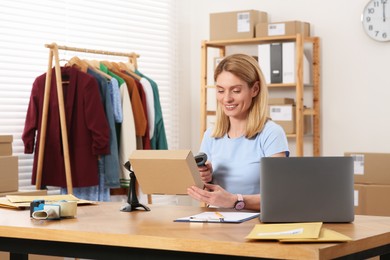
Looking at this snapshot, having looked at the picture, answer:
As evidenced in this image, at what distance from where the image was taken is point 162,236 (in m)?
2.13

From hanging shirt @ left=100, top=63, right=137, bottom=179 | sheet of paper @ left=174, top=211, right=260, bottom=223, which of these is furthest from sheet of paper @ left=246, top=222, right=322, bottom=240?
hanging shirt @ left=100, top=63, right=137, bottom=179

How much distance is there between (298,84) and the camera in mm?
5340

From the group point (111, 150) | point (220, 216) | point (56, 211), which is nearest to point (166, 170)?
point (220, 216)

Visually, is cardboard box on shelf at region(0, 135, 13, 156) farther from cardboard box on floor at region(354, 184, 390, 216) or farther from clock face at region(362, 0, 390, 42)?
clock face at region(362, 0, 390, 42)

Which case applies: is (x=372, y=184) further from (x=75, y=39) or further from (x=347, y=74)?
(x=75, y=39)

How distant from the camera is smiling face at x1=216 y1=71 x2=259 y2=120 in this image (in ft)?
10.1

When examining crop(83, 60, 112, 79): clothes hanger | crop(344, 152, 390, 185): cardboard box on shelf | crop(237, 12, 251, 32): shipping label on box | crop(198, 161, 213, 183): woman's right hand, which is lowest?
crop(344, 152, 390, 185): cardboard box on shelf

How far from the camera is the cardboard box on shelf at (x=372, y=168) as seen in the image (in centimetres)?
468

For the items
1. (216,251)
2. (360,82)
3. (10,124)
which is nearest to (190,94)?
(360,82)

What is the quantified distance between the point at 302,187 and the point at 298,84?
3.11m

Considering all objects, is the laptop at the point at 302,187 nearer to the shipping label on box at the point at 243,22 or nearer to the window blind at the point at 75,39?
the window blind at the point at 75,39

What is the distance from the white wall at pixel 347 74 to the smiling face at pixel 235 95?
249 cm

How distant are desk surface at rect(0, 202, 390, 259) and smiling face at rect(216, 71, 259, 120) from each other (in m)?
0.56

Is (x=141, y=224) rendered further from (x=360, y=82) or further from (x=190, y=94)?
(x=190, y=94)
